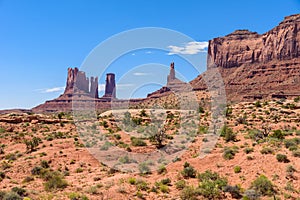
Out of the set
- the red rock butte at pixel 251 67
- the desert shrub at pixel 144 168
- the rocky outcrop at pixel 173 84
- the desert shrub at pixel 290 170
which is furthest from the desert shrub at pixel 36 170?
the red rock butte at pixel 251 67

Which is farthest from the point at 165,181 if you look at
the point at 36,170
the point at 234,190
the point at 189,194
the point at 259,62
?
the point at 259,62

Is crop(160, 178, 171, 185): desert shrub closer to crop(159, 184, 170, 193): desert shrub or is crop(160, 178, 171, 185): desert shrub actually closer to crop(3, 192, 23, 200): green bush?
crop(159, 184, 170, 193): desert shrub

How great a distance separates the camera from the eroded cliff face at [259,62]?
288ft

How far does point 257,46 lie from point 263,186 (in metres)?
125

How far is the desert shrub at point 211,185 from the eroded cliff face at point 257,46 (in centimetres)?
10846

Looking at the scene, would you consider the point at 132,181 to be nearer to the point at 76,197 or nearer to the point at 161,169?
the point at 161,169

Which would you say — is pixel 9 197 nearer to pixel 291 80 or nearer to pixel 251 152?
pixel 251 152

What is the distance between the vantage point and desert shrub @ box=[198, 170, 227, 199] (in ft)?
38.2

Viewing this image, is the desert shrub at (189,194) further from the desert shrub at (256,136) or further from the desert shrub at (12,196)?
the desert shrub at (256,136)

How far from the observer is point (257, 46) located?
12512cm

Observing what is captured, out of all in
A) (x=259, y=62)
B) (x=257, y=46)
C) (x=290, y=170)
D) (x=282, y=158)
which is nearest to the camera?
(x=290, y=170)

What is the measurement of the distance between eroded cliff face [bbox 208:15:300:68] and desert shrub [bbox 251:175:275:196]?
108833mm

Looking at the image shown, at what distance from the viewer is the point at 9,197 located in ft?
37.4

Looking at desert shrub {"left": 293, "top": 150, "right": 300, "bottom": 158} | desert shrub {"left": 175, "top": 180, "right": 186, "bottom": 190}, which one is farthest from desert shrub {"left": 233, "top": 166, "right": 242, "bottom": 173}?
desert shrub {"left": 293, "top": 150, "right": 300, "bottom": 158}
